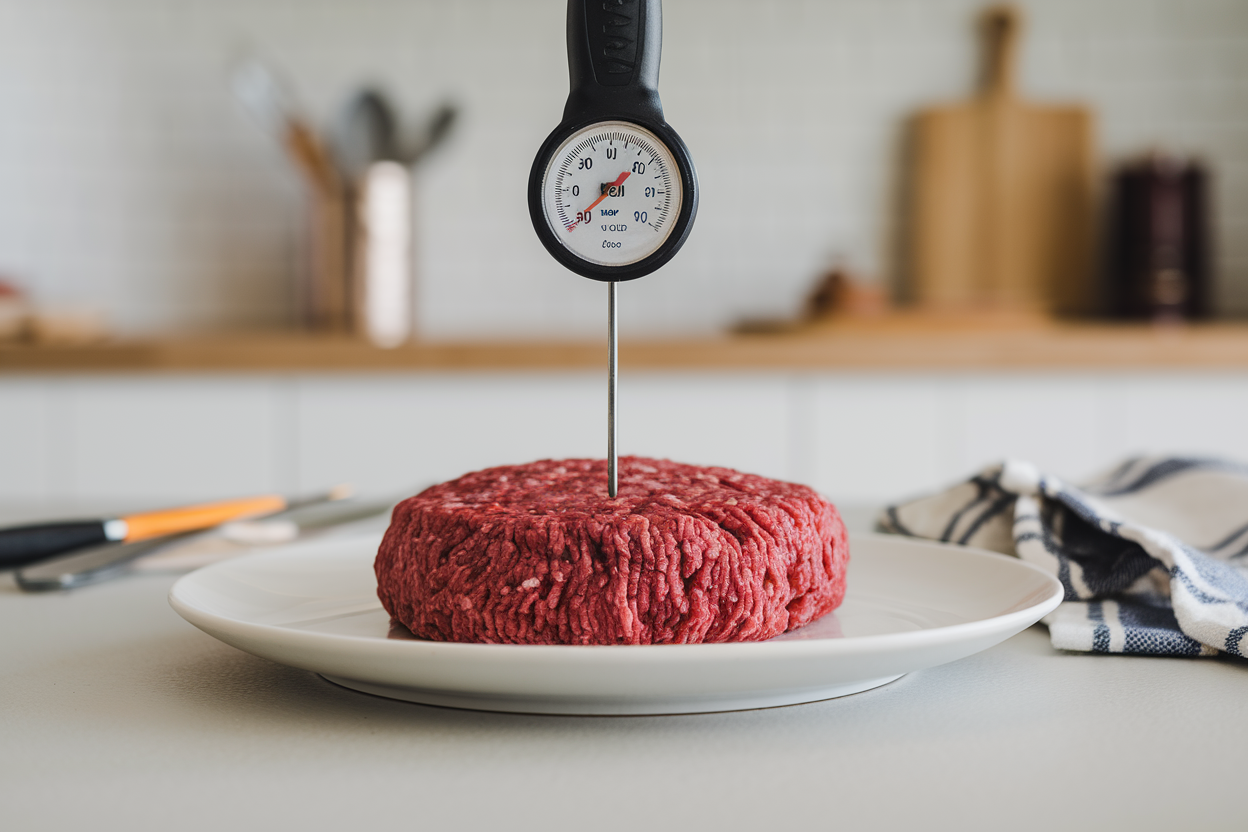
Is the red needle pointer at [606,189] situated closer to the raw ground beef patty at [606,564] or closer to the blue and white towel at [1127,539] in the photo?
the raw ground beef patty at [606,564]

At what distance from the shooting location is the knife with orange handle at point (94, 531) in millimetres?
821

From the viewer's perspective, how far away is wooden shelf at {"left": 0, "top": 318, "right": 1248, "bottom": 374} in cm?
212

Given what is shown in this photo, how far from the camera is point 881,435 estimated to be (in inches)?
85.2

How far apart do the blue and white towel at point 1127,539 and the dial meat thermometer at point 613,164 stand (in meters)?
0.28

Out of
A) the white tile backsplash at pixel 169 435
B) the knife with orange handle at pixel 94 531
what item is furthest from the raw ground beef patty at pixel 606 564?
the white tile backsplash at pixel 169 435

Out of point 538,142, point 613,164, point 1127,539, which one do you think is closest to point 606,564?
point 613,164

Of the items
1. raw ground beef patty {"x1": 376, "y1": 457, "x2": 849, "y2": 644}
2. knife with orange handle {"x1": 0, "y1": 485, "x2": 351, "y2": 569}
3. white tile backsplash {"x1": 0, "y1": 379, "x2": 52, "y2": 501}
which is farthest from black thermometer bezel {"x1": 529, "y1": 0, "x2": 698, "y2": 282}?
white tile backsplash {"x1": 0, "y1": 379, "x2": 52, "y2": 501}

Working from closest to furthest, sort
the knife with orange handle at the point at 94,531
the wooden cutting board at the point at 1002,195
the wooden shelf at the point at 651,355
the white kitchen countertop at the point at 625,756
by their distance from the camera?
the white kitchen countertop at the point at 625,756, the knife with orange handle at the point at 94,531, the wooden shelf at the point at 651,355, the wooden cutting board at the point at 1002,195

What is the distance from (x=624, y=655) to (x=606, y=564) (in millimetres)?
107

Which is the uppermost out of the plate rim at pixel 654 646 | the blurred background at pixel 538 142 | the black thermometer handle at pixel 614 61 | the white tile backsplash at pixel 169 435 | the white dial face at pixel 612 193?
the blurred background at pixel 538 142

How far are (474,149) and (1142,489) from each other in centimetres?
209

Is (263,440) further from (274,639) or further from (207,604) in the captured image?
(274,639)

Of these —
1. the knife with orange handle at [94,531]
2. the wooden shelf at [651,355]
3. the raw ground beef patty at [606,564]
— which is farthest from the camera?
the wooden shelf at [651,355]

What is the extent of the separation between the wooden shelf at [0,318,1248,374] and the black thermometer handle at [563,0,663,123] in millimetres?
1506
